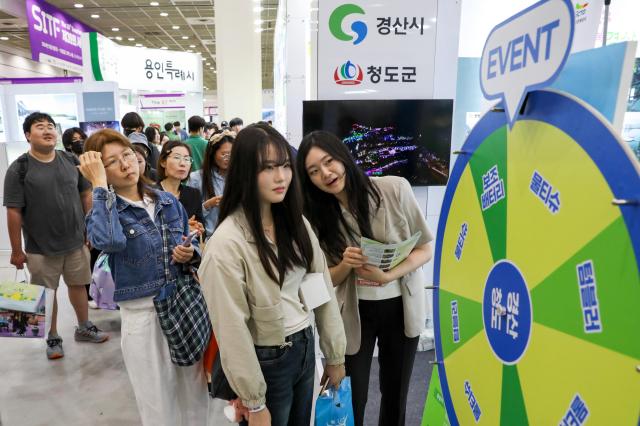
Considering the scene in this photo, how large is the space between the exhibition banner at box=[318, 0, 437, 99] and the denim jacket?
160 cm

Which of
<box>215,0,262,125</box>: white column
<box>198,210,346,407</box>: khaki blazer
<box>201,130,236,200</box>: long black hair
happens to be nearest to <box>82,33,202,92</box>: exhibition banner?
<box>215,0,262,125</box>: white column

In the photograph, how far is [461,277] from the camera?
1.13m

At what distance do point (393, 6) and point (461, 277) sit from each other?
90.7 inches

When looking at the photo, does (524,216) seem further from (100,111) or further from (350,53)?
(100,111)

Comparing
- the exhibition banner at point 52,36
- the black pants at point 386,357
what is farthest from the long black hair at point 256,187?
the exhibition banner at point 52,36

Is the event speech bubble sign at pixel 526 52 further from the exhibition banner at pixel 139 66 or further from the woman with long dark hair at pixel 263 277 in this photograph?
the exhibition banner at pixel 139 66

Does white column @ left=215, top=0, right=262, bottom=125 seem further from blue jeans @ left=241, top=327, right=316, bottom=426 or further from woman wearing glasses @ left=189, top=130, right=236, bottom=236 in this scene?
blue jeans @ left=241, top=327, right=316, bottom=426

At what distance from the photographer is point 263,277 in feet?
4.28

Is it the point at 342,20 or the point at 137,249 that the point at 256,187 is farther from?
the point at 342,20

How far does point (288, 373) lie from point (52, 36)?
35.7ft

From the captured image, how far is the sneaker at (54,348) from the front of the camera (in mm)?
3160

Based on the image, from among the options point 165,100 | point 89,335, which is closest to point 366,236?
point 89,335

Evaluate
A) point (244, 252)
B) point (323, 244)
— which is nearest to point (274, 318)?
point (244, 252)

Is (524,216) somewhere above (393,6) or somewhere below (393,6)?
below
